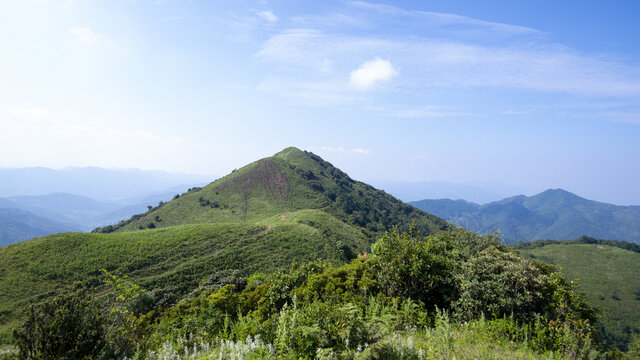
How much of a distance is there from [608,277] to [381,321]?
137226 mm

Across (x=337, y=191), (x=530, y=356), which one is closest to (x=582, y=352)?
(x=530, y=356)

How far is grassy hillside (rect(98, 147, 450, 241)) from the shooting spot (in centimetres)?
8656

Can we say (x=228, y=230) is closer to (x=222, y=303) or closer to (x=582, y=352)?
(x=222, y=303)

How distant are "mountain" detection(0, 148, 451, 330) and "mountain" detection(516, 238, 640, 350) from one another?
66358 millimetres

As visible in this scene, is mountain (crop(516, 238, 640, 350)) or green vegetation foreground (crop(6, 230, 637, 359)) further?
mountain (crop(516, 238, 640, 350))

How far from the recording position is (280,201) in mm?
100875

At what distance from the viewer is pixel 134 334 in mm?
6020

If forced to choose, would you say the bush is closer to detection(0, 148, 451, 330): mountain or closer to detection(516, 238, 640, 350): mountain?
detection(0, 148, 451, 330): mountain

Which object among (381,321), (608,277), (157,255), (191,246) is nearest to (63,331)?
(381,321)

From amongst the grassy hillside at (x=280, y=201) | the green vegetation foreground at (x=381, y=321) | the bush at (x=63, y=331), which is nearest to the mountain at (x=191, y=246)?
the grassy hillside at (x=280, y=201)

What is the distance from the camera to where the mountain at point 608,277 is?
7494cm

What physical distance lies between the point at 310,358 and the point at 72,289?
558 centimetres

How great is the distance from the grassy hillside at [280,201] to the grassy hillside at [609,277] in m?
46.3

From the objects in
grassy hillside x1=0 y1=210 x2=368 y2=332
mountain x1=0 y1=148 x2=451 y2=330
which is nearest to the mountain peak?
mountain x1=0 y1=148 x2=451 y2=330
